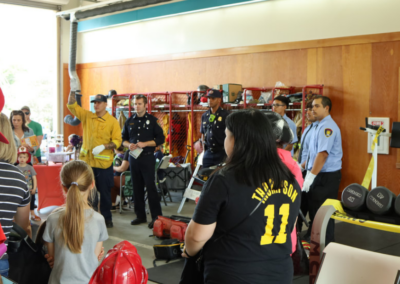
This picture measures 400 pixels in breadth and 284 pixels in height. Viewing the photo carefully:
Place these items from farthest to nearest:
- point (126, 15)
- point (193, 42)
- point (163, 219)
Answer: point (126, 15) < point (193, 42) < point (163, 219)

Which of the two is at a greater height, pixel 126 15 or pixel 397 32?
pixel 126 15

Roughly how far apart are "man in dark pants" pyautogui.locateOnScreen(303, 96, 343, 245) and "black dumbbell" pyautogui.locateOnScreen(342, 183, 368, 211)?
1.23 metres

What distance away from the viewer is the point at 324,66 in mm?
7582

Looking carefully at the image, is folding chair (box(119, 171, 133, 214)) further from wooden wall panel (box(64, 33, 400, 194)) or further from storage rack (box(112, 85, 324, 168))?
wooden wall panel (box(64, 33, 400, 194))

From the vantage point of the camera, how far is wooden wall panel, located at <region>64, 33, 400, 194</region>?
6.89 meters

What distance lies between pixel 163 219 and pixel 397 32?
480 cm

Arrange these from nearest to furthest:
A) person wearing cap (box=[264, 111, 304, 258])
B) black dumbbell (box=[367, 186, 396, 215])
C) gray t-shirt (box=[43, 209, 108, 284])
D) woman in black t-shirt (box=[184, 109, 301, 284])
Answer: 1. woman in black t-shirt (box=[184, 109, 301, 284])
2. gray t-shirt (box=[43, 209, 108, 284])
3. person wearing cap (box=[264, 111, 304, 258])
4. black dumbbell (box=[367, 186, 396, 215])

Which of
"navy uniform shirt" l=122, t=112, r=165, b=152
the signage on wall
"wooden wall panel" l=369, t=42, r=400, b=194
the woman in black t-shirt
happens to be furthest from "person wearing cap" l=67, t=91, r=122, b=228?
"wooden wall panel" l=369, t=42, r=400, b=194

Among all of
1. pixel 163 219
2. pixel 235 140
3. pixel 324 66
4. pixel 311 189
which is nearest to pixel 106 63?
pixel 324 66

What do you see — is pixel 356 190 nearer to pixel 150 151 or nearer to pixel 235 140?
pixel 235 140

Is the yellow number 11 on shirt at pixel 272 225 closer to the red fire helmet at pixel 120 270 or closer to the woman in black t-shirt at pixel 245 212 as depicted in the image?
the woman in black t-shirt at pixel 245 212

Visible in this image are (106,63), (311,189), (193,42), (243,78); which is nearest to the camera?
(311,189)

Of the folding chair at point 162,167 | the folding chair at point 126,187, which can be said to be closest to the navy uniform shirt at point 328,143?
the folding chair at point 162,167

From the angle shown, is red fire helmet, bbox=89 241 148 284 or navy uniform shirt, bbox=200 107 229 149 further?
navy uniform shirt, bbox=200 107 229 149
